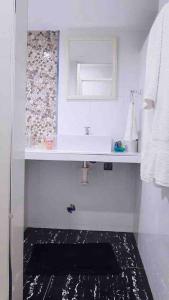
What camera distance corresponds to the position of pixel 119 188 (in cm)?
291

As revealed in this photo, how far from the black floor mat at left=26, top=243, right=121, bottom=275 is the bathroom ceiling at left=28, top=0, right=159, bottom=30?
234cm

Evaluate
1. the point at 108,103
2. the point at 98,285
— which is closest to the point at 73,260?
the point at 98,285

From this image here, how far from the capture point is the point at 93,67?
278cm

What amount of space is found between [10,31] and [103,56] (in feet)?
6.04

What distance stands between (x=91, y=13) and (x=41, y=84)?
0.93m

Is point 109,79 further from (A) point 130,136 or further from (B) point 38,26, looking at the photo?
(B) point 38,26

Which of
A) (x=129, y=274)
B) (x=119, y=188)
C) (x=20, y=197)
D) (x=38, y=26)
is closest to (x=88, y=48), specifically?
(x=38, y=26)

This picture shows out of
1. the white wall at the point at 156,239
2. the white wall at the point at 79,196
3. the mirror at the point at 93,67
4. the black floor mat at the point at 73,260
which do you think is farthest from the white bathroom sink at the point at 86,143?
the black floor mat at the point at 73,260

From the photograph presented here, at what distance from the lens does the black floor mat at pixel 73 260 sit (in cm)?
204

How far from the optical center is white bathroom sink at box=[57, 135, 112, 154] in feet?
8.91

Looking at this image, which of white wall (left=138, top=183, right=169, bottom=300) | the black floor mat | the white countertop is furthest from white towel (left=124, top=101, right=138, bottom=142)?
the black floor mat

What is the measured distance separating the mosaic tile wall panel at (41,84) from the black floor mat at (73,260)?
1.22 meters

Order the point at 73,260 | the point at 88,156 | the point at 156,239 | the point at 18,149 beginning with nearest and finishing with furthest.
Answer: the point at 18,149, the point at 156,239, the point at 73,260, the point at 88,156

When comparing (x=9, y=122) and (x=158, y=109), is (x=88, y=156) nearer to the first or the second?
(x=158, y=109)
